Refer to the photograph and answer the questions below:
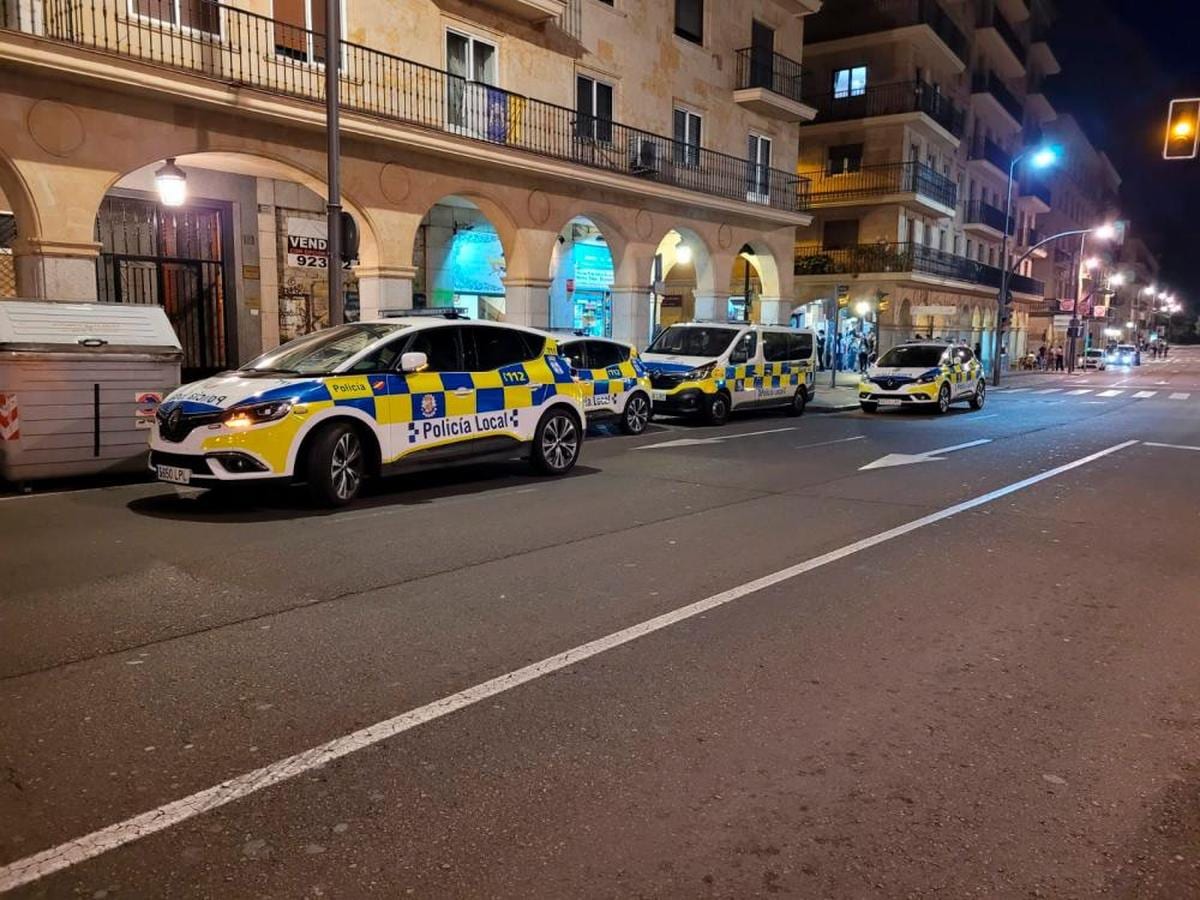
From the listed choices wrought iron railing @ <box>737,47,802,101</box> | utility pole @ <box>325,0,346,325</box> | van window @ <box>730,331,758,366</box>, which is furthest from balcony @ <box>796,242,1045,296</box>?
utility pole @ <box>325,0,346,325</box>

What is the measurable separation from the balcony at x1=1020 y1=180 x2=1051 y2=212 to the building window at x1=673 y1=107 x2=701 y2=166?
37.7m

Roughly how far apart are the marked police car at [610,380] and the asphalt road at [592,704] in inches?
274

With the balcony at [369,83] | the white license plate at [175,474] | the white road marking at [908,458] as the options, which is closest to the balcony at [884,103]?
the balcony at [369,83]

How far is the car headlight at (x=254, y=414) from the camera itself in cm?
776

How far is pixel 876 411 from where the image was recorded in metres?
22.0

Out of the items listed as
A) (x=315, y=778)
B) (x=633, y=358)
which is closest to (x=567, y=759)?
(x=315, y=778)

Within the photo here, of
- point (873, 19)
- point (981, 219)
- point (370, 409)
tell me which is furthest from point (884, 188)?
point (370, 409)

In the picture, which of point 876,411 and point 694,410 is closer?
point 694,410

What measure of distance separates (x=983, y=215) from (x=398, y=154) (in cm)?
3722

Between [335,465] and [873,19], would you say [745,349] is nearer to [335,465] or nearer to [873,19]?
[335,465]

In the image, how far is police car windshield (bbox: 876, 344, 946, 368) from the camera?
70.0ft

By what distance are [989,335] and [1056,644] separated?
5094cm

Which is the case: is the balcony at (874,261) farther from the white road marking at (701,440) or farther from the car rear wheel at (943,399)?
the white road marking at (701,440)

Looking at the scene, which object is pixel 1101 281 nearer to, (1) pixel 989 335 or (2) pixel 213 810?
(1) pixel 989 335
